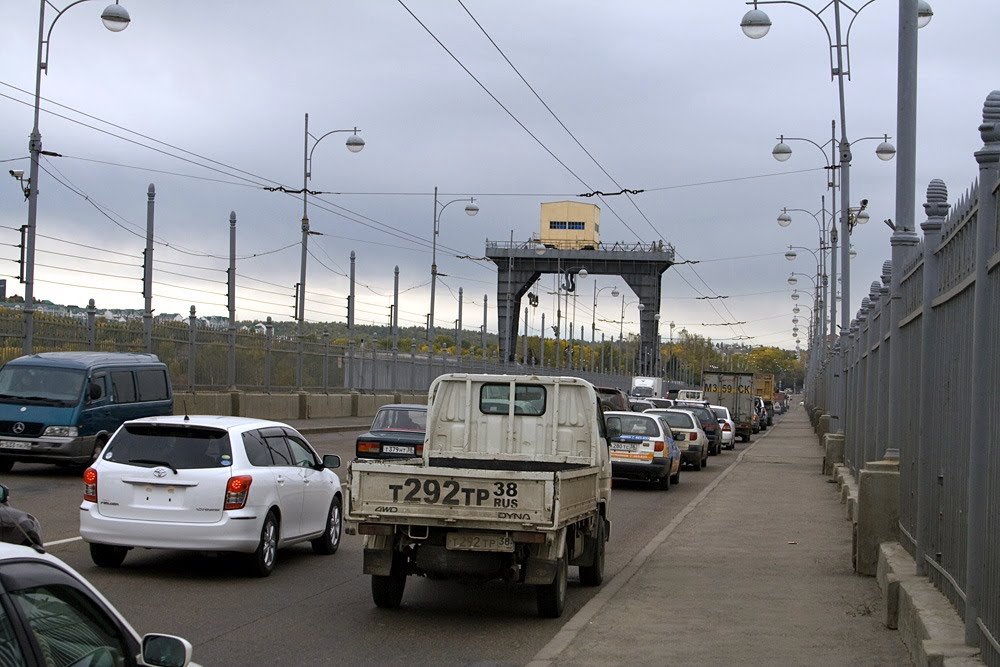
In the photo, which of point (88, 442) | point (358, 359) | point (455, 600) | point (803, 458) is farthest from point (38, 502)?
point (358, 359)

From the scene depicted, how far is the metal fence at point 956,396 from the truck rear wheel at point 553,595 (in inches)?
117

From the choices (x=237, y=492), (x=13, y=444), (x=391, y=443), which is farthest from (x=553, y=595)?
(x=13, y=444)

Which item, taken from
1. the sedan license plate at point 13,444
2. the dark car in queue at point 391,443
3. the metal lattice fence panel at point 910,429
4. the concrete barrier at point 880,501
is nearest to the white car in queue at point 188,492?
the concrete barrier at point 880,501

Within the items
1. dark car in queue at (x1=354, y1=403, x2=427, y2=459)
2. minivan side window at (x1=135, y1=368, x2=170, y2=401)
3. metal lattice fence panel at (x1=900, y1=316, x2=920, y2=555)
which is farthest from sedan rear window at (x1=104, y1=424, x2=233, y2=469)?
minivan side window at (x1=135, y1=368, x2=170, y2=401)

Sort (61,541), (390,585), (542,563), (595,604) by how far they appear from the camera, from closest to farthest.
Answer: (542,563) → (390,585) → (595,604) → (61,541)

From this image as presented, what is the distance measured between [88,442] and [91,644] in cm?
1850

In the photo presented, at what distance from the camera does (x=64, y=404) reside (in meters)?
21.4

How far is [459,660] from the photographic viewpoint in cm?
919

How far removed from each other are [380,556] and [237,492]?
6.59ft

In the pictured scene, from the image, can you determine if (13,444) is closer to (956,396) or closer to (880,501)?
(880,501)

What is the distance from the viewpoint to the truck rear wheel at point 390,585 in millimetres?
11031

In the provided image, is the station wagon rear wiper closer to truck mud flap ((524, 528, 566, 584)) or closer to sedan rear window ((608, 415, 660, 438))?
truck mud flap ((524, 528, 566, 584))

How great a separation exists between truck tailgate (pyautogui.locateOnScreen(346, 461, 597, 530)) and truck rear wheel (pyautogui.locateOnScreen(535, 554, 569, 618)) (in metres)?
0.53

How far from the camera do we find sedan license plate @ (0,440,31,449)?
21.1 metres
